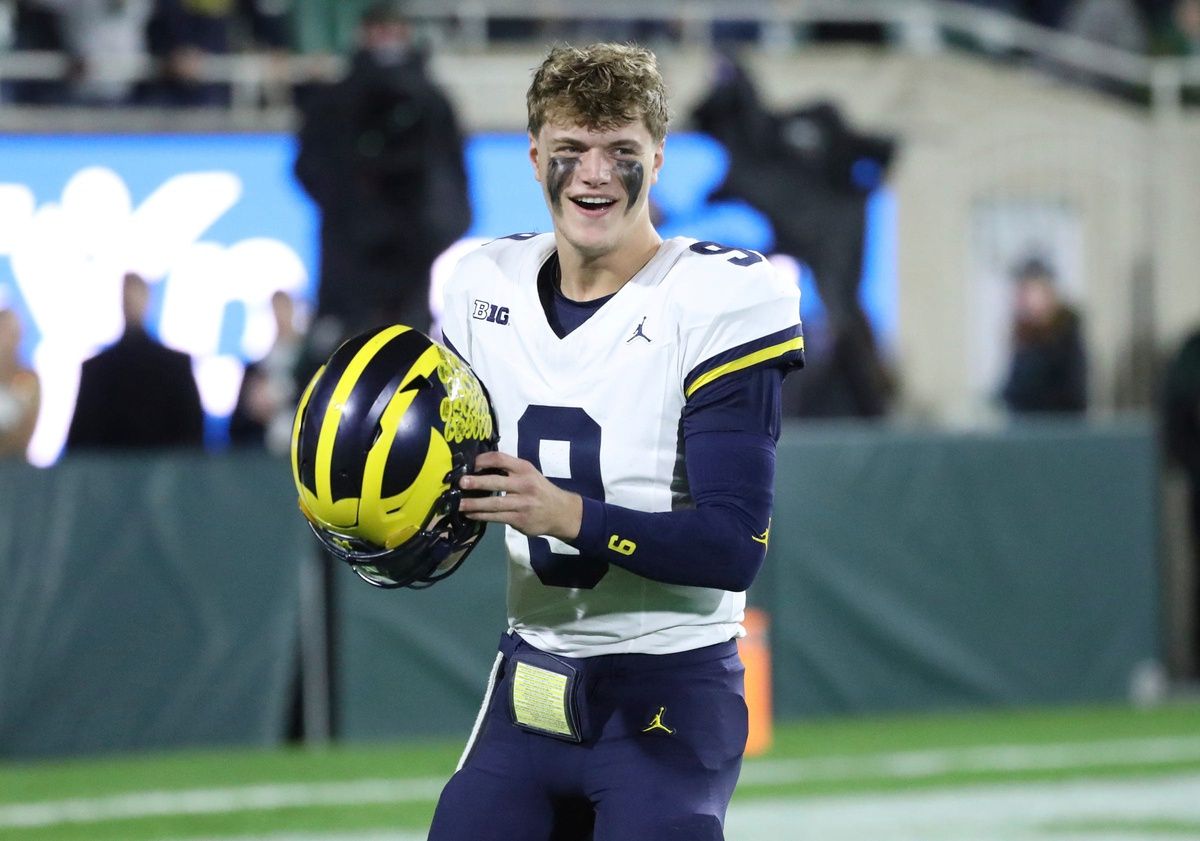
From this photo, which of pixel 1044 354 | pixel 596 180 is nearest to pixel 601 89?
pixel 596 180

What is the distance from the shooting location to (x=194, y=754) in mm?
8211

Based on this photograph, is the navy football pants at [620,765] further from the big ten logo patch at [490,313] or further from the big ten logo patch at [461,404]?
the big ten logo patch at [490,313]

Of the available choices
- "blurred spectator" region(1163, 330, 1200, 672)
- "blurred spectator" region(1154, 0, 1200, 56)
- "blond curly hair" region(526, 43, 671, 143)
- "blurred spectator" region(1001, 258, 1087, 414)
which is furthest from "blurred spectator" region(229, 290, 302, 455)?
"blurred spectator" region(1154, 0, 1200, 56)

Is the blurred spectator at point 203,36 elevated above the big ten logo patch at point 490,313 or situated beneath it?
elevated above

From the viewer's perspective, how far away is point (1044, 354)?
34.1ft

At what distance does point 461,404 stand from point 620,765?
0.65 metres

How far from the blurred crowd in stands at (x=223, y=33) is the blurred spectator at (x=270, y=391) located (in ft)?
6.85

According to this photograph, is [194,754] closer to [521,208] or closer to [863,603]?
[863,603]

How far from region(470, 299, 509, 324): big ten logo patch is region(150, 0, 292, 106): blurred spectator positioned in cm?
785

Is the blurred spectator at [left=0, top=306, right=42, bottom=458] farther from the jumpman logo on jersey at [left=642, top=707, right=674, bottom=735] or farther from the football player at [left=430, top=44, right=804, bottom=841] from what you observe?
the jumpman logo on jersey at [left=642, top=707, right=674, bottom=735]

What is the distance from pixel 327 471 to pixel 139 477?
5552mm

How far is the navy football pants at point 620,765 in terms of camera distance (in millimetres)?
3018

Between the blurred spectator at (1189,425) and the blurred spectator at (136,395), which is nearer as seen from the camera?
the blurred spectator at (136,395)

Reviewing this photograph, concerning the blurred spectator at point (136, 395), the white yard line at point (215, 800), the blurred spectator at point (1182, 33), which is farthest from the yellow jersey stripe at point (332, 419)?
the blurred spectator at point (1182, 33)
